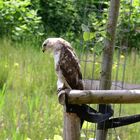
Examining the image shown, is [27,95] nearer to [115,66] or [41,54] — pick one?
[115,66]

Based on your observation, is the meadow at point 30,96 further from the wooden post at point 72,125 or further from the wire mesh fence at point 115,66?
the wooden post at point 72,125

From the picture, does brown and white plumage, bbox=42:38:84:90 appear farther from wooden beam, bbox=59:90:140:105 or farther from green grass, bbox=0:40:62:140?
green grass, bbox=0:40:62:140

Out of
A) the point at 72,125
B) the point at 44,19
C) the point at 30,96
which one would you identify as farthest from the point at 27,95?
the point at 44,19

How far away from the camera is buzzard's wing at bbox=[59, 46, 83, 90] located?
2.34 metres

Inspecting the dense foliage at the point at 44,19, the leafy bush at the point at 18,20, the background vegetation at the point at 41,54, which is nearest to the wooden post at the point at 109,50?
the background vegetation at the point at 41,54

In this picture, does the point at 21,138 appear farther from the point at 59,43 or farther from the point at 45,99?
the point at 45,99

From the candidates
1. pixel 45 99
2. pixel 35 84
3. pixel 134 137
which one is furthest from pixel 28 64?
pixel 134 137

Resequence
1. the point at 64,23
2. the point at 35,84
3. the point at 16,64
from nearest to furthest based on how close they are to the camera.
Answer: the point at 35,84 → the point at 16,64 → the point at 64,23

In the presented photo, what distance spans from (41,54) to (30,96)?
4.22 feet

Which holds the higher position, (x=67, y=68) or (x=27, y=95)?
(x=67, y=68)

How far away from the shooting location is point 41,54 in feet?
18.1

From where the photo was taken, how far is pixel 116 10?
2365 mm

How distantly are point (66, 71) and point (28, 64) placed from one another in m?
2.83

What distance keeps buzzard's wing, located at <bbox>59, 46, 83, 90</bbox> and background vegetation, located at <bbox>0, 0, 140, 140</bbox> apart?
0.12 meters
